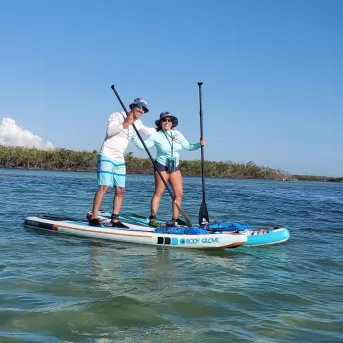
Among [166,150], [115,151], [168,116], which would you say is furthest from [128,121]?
[166,150]

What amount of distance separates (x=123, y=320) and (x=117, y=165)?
451 cm

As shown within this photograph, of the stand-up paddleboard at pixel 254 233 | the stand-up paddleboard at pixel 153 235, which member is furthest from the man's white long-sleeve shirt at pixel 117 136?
the stand-up paddleboard at pixel 254 233

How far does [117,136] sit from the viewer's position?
7.98 meters

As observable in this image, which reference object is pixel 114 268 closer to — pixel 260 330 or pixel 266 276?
pixel 266 276

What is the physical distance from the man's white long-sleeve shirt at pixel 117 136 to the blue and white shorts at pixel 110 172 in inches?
3.6

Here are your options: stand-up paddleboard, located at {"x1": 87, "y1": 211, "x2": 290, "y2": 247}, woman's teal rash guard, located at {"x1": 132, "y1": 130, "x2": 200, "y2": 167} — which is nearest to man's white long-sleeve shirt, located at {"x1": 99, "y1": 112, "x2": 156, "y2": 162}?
woman's teal rash guard, located at {"x1": 132, "y1": 130, "x2": 200, "y2": 167}

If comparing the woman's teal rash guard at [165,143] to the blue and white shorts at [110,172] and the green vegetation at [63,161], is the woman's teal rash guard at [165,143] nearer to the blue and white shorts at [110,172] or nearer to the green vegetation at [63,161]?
the blue and white shorts at [110,172]

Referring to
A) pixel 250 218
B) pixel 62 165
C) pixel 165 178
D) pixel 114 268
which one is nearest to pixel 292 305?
pixel 114 268

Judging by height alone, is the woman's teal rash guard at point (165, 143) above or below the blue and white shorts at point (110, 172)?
above

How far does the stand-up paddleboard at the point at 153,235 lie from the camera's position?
725cm

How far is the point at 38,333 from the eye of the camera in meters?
3.41

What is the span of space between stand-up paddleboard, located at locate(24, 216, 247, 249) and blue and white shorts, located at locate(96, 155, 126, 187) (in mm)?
808

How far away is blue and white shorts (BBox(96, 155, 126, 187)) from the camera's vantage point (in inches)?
312

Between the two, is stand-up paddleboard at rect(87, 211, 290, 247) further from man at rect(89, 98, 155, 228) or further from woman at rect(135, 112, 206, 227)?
man at rect(89, 98, 155, 228)
